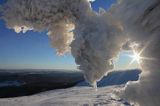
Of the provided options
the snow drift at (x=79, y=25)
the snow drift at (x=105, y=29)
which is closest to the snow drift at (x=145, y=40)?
the snow drift at (x=105, y=29)

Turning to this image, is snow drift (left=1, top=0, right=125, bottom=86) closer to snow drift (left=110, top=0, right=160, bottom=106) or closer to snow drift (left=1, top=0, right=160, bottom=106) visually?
snow drift (left=1, top=0, right=160, bottom=106)

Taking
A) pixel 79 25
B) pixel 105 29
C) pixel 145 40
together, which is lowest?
pixel 145 40

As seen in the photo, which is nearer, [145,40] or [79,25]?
[145,40]

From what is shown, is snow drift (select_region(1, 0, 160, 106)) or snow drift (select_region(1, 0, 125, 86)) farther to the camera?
snow drift (select_region(1, 0, 125, 86))

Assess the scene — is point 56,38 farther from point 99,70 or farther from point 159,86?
point 159,86

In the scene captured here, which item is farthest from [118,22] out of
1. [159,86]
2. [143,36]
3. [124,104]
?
[124,104]

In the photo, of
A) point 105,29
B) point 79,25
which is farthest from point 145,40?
point 79,25

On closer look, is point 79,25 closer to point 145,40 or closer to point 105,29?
point 105,29

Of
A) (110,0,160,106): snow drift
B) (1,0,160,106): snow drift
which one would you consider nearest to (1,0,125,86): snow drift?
(1,0,160,106): snow drift
